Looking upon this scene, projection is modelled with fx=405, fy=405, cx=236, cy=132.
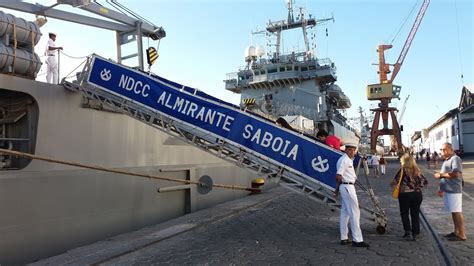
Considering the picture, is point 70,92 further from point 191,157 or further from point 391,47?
point 391,47

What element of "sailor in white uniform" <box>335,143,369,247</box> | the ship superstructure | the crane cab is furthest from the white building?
"sailor in white uniform" <box>335,143,369,247</box>

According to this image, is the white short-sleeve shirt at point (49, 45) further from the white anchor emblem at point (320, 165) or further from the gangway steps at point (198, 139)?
the white anchor emblem at point (320, 165)

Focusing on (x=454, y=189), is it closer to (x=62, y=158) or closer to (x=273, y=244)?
(x=273, y=244)

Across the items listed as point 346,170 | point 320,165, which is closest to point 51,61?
point 320,165

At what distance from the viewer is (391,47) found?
69125 mm

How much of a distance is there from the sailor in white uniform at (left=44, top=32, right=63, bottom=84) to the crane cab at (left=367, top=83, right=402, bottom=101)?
57616 millimetres

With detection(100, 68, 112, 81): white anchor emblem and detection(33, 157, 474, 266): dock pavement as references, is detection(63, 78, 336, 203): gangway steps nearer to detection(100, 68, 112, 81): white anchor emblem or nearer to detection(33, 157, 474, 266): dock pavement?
detection(100, 68, 112, 81): white anchor emblem

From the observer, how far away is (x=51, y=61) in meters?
8.93

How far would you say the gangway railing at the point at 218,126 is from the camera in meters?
7.18

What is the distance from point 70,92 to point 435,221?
26.1ft

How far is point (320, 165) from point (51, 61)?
6233 millimetres

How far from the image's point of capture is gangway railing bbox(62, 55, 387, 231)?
23.6 ft

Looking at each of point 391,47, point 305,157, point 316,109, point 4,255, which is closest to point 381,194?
point 305,157

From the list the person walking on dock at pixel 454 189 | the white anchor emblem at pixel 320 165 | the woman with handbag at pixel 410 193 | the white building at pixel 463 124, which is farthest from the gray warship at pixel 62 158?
the white building at pixel 463 124
